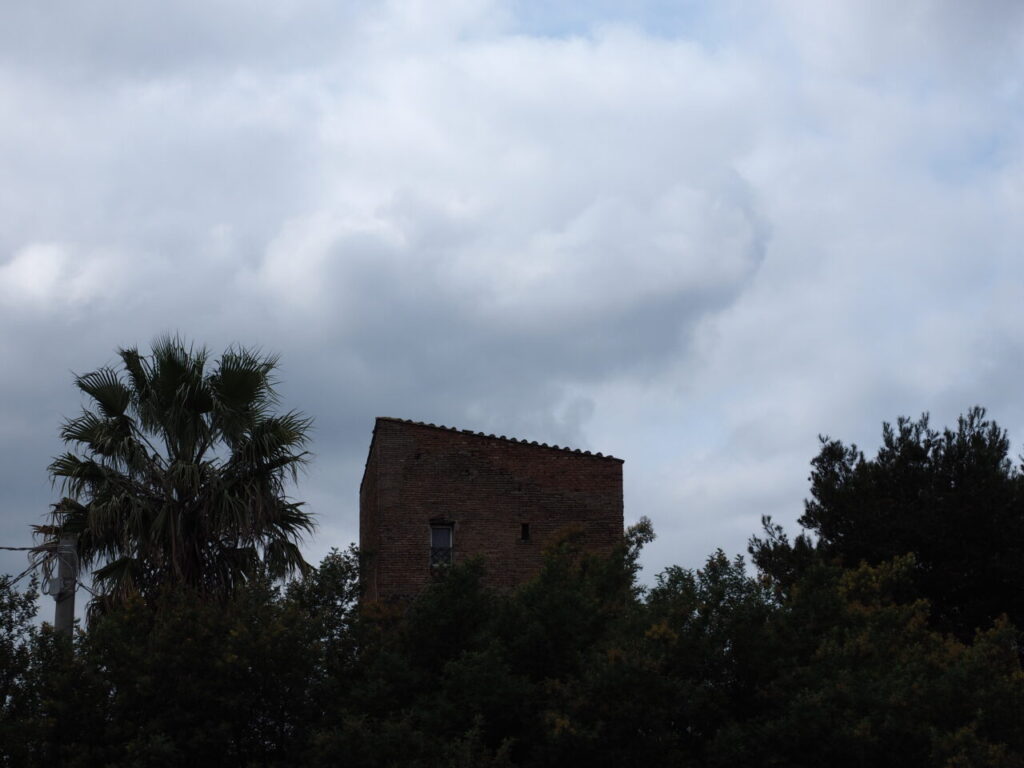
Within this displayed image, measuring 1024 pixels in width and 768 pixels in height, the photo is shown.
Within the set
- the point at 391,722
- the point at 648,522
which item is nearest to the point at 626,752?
the point at 391,722

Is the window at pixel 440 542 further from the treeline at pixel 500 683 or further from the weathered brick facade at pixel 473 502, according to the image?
the treeline at pixel 500 683

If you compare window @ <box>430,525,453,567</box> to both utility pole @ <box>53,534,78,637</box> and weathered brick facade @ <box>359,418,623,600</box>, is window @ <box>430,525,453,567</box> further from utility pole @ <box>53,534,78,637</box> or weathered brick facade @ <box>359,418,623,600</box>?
utility pole @ <box>53,534,78,637</box>

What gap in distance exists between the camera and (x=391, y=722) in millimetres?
11945

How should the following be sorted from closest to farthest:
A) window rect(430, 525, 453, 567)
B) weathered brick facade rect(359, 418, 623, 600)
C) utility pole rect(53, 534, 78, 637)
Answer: utility pole rect(53, 534, 78, 637) < weathered brick facade rect(359, 418, 623, 600) < window rect(430, 525, 453, 567)

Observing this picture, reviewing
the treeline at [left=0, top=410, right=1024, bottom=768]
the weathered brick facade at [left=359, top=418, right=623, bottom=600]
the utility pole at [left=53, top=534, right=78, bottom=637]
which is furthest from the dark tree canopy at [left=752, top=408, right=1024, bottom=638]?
the utility pole at [left=53, top=534, right=78, bottom=637]

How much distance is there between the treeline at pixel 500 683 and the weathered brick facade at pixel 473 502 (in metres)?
13.5

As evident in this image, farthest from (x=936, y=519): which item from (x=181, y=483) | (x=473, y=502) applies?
(x=181, y=483)

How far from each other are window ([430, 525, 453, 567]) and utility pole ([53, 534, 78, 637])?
48.5 ft

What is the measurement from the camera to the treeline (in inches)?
485

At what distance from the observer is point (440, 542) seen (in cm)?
2891

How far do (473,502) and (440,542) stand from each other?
123cm

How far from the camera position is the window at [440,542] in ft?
94.3

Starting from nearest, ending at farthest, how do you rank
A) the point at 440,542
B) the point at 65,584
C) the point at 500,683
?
the point at 500,683 → the point at 65,584 → the point at 440,542

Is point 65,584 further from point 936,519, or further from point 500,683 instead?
point 936,519
